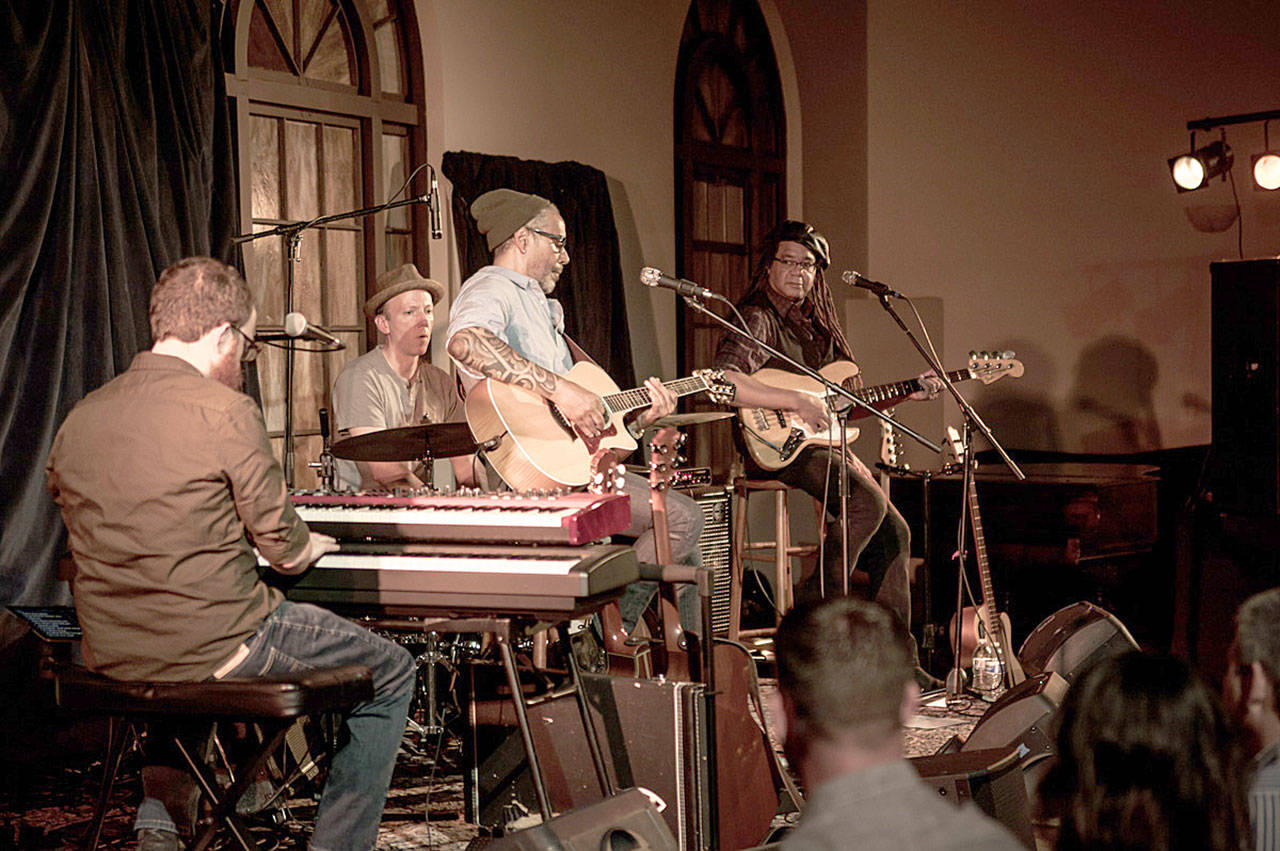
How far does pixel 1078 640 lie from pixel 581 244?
345cm

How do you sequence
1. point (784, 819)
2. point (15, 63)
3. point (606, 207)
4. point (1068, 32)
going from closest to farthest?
point (784, 819), point (15, 63), point (606, 207), point (1068, 32)

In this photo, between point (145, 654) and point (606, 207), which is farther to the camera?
point (606, 207)

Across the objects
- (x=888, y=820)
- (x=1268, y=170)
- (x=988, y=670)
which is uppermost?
(x=1268, y=170)

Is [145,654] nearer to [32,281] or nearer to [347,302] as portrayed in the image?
[32,281]

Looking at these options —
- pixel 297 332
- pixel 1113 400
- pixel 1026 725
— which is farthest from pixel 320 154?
pixel 1113 400

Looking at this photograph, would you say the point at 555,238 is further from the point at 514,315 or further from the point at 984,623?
the point at 984,623

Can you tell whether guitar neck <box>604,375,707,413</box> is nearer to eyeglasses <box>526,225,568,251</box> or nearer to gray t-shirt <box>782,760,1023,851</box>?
eyeglasses <box>526,225,568,251</box>

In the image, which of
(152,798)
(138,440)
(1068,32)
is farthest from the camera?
(1068,32)

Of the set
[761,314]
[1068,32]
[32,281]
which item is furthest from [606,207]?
[1068,32]

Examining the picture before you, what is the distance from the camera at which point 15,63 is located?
4.68 m

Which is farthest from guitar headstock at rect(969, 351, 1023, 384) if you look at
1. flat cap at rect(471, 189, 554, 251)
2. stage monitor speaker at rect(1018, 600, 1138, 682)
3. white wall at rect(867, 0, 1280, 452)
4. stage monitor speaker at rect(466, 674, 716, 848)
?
white wall at rect(867, 0, 1280, 452)

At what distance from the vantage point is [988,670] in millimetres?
5254

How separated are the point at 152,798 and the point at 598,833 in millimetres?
1235

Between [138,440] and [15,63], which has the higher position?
[15,63]
